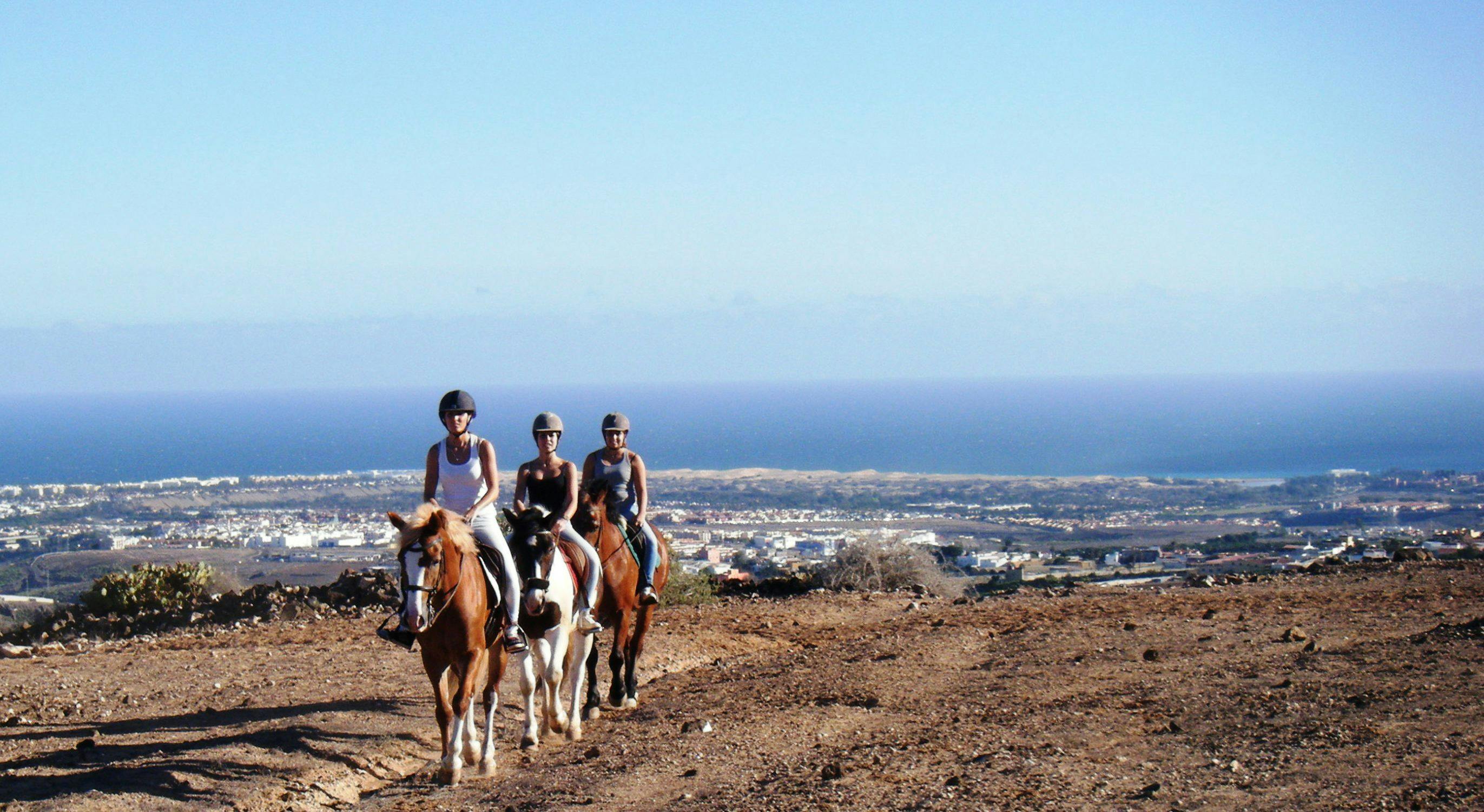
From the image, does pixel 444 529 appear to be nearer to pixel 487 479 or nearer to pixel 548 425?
pixel 487 479

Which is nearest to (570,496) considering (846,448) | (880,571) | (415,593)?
(415,593)

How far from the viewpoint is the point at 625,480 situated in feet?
34.6

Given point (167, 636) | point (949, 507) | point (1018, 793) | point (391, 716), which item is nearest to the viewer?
point (1018, 793)

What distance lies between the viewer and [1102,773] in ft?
24.1

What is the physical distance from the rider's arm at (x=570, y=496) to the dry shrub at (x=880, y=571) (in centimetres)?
1106

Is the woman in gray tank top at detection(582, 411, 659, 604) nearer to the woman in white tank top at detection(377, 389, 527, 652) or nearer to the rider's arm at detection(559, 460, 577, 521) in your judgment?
the rider's arm at detection(559, 460, 577, 521)

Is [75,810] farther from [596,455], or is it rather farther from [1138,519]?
[1138,519]

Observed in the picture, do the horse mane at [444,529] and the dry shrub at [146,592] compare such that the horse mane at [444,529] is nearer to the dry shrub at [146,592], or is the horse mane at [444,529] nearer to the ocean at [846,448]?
the dry shrub at [146,592]

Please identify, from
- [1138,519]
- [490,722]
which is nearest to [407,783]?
[490,722]

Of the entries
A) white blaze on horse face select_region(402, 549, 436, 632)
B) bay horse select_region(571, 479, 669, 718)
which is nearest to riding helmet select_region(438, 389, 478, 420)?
white blaze on horse face select_region(402, 549, 436, 632)

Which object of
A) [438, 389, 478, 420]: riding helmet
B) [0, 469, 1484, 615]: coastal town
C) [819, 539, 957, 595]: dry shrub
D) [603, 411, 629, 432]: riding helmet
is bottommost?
[0, 469, 1484, 615]: coastal town

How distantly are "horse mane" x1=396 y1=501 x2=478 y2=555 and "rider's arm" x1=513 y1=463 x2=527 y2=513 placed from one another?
1.20 m

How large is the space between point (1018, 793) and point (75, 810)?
18.3 ft

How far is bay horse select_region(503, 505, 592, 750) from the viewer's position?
30.0ft
